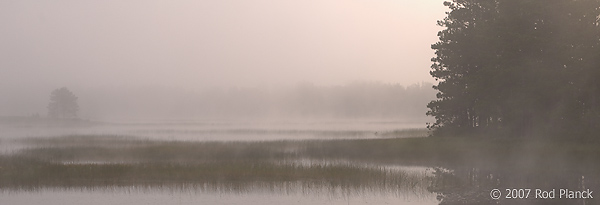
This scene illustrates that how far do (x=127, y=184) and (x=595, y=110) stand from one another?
31.9 metres

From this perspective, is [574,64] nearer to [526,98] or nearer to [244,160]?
[526,98]

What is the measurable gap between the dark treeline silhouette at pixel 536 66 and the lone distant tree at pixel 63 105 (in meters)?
117

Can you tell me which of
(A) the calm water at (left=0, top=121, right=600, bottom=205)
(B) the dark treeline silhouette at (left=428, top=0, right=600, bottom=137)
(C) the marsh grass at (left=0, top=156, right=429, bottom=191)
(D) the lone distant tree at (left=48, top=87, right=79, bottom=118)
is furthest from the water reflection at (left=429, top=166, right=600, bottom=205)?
(D) the lone distant tree at (left=48, top=87, right=79, bottom=118)

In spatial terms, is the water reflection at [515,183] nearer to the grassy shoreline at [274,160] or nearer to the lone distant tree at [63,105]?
the grassy shoreline at [274,160]

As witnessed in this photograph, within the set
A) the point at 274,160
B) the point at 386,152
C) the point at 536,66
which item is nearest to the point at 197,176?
the point at 274,160

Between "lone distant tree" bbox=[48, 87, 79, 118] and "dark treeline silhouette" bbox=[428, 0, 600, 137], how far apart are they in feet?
383

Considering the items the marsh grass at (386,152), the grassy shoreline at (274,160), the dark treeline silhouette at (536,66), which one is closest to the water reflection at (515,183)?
the grassy shoreline at (274,160)

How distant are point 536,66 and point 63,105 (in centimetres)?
12486

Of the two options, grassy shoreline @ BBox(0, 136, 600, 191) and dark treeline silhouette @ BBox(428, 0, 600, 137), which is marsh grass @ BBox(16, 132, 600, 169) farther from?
dark treeline silhouette @ BBox(428, 0, 600, 137)

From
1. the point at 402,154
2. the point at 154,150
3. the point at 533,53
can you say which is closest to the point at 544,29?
the point at 533,53

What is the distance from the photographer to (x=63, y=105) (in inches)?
5846

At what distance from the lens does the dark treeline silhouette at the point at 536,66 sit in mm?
44969

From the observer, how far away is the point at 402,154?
44719 mm

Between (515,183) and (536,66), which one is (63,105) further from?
(515,183)
